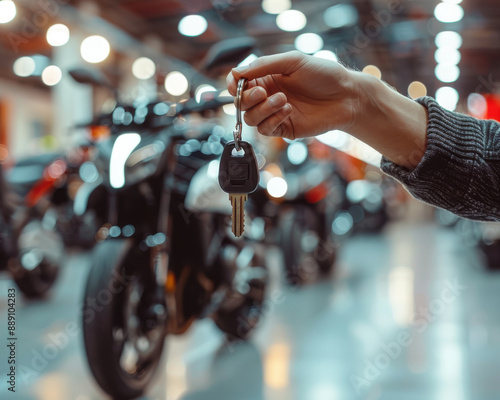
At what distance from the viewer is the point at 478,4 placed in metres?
8.74

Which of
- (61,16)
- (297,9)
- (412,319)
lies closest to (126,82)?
(61,16)

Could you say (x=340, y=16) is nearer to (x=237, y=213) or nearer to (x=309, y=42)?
(x=309, y=42)

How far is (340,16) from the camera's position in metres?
9.45

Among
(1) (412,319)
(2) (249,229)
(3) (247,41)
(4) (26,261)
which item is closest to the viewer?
(3) (247,41)

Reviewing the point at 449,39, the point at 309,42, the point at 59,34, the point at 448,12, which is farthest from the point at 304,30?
the point at 59,34

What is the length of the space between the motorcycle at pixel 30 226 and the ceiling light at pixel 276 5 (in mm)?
5854

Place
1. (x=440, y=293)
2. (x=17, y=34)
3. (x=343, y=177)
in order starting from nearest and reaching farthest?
(x=440, y=293) → (x=343, y=177) → (x=17, y=34)

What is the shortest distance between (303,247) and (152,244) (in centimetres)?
241

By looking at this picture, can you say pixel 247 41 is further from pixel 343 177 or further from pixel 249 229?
pixel 343 177

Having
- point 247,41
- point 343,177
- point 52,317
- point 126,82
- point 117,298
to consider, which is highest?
point 247,41

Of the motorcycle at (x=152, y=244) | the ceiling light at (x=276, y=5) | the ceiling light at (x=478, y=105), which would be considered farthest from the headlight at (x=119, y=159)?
the ceiling light at (x=276, y=5)

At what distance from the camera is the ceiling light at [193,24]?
898 cm

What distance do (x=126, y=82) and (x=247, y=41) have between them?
403 inches

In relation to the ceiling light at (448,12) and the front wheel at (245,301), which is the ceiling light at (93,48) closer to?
the ceiling light at (448,12)
